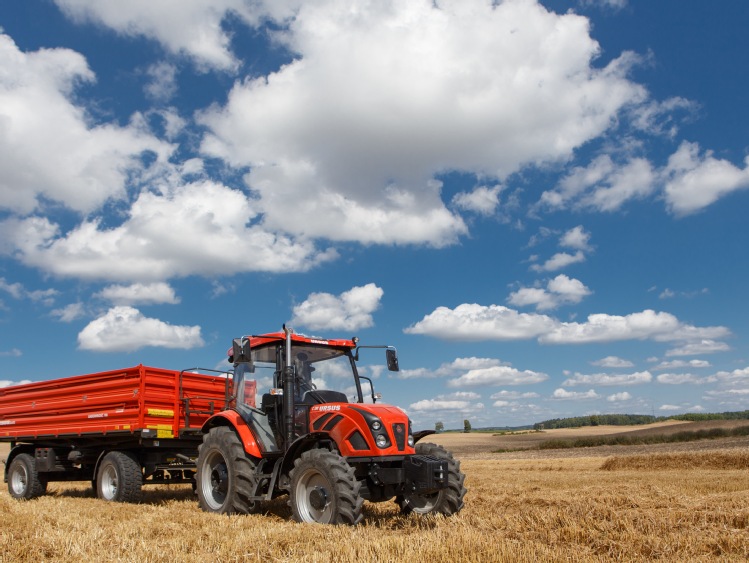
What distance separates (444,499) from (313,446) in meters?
1.78

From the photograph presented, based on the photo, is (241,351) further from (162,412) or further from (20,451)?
(20,451)

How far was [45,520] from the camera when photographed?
834cm

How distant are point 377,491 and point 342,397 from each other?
1531 millimetres

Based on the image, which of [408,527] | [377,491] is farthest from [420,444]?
[408,527]

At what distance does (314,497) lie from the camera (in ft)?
25.1

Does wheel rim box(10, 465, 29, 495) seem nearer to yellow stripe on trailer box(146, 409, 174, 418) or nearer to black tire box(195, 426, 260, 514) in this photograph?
yellow stripe on trailer box(146, 409, 174, 418)

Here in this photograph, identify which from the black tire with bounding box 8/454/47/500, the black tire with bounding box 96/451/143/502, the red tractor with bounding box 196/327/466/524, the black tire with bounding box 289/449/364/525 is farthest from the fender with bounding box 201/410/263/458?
the black tire with bounding box 8/454/47/500

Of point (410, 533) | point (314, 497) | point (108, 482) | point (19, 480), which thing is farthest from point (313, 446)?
point (19, 480)

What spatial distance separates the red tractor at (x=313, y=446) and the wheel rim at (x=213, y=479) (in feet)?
0.05

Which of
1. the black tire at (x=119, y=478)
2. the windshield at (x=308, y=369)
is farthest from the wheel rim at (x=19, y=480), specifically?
the windshield at (x=308, y=369)

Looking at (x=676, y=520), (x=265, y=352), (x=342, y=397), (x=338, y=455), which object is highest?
(x=265, y=352)

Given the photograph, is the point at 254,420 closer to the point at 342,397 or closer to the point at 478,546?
the point at 342,397

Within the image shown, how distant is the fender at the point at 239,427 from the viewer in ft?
29.1

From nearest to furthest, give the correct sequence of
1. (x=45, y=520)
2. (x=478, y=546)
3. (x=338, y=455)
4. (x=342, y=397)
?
(x=478, y=546) < (x=338, y=455) < (x=45, y=520) < (x=342, y=397)
